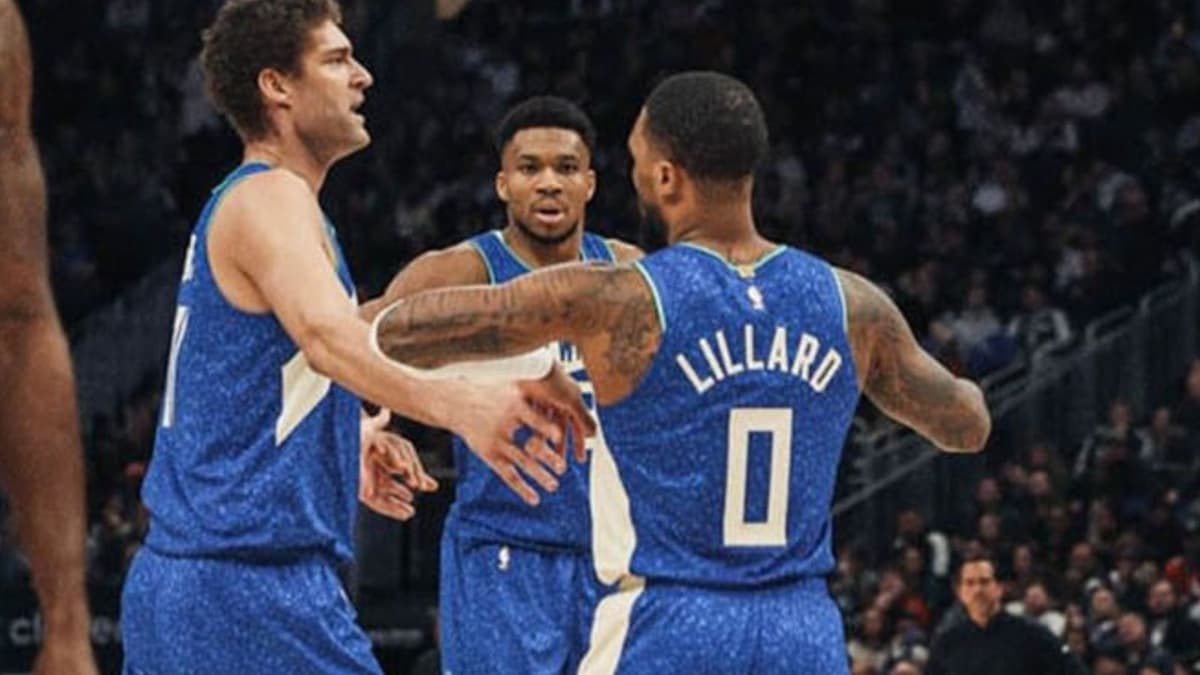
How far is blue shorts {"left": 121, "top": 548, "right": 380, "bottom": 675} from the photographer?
217 inches

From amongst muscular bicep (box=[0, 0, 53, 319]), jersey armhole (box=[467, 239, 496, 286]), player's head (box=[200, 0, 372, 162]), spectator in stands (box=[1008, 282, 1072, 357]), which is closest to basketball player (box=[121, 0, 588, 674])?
player's head (box=[200, 0, 372, 162])

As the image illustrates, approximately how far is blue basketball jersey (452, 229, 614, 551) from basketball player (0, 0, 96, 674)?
4.61m

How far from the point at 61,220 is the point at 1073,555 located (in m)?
11.3

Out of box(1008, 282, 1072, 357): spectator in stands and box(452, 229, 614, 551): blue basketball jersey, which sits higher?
box(1008, 282, 1072, 357): spectator in stands

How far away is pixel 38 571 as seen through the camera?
3.32m

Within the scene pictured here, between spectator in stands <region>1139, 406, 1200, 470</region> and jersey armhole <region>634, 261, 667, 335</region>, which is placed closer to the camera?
jersey armhole <region>634, 261, 667, 335</region>

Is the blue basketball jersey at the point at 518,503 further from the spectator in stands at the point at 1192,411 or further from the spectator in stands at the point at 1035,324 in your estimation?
the spectator in stands at the point at 1035,324

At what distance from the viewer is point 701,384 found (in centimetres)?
577

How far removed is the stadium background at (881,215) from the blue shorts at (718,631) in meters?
9.11

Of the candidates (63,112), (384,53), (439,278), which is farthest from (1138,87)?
(439,278)

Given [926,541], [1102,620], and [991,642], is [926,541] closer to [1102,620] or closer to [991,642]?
[1102,620]

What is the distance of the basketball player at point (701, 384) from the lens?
5766 millimetres

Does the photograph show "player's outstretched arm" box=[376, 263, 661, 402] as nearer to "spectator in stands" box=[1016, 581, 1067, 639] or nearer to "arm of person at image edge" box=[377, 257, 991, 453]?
"arm of person at image edge" box=[377, 257, 991, 453]

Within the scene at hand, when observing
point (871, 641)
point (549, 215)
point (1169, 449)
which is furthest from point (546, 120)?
point (1169, 449)
